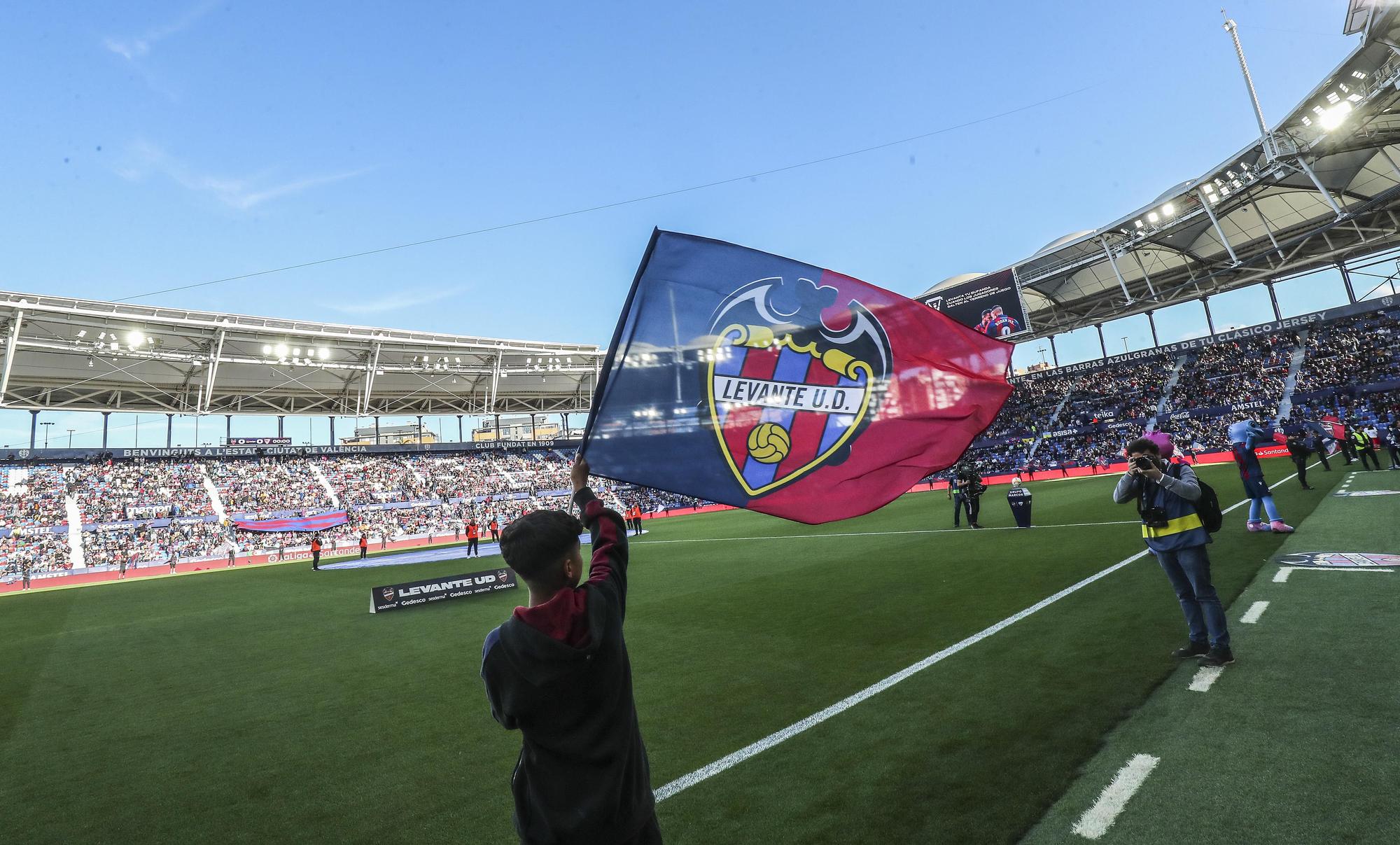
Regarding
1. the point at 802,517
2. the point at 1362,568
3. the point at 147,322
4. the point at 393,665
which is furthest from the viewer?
the point at 147,322

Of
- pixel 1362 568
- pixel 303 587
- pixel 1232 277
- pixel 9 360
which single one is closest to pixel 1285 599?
pixel 1362 568

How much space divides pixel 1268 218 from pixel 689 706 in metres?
45.8

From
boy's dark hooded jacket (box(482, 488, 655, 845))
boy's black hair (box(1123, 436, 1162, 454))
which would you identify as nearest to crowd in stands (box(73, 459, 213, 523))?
boy's dark hooded jacket (box(482, 488, 655, 845))

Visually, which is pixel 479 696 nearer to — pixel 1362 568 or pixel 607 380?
pixel 607 380

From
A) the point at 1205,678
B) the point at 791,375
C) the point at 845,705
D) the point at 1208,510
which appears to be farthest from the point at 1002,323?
the point at 791,375

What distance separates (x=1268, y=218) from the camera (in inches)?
1411

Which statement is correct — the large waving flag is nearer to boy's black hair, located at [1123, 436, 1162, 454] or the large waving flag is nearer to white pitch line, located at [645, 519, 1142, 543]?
white pitch line, located at [645, 519, 1142, 543]

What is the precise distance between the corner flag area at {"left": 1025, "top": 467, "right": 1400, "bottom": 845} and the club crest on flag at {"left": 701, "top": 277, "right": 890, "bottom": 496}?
2.41 meters

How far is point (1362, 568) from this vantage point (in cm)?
750

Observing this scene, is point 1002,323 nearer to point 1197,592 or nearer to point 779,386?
point 1197,592

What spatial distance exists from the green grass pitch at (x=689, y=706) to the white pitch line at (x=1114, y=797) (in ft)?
0.71

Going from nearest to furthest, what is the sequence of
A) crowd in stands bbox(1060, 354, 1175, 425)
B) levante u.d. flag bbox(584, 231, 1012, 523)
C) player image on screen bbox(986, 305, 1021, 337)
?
levante u.d. flag bbox(584, 231, 1012, 523) < player image on screen bbox(986, 305, 1021, 337) < crowd in stands bbox(1060, 354, 1175, 425)

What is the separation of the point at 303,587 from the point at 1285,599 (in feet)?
68.4

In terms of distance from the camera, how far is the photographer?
512 centimetres
